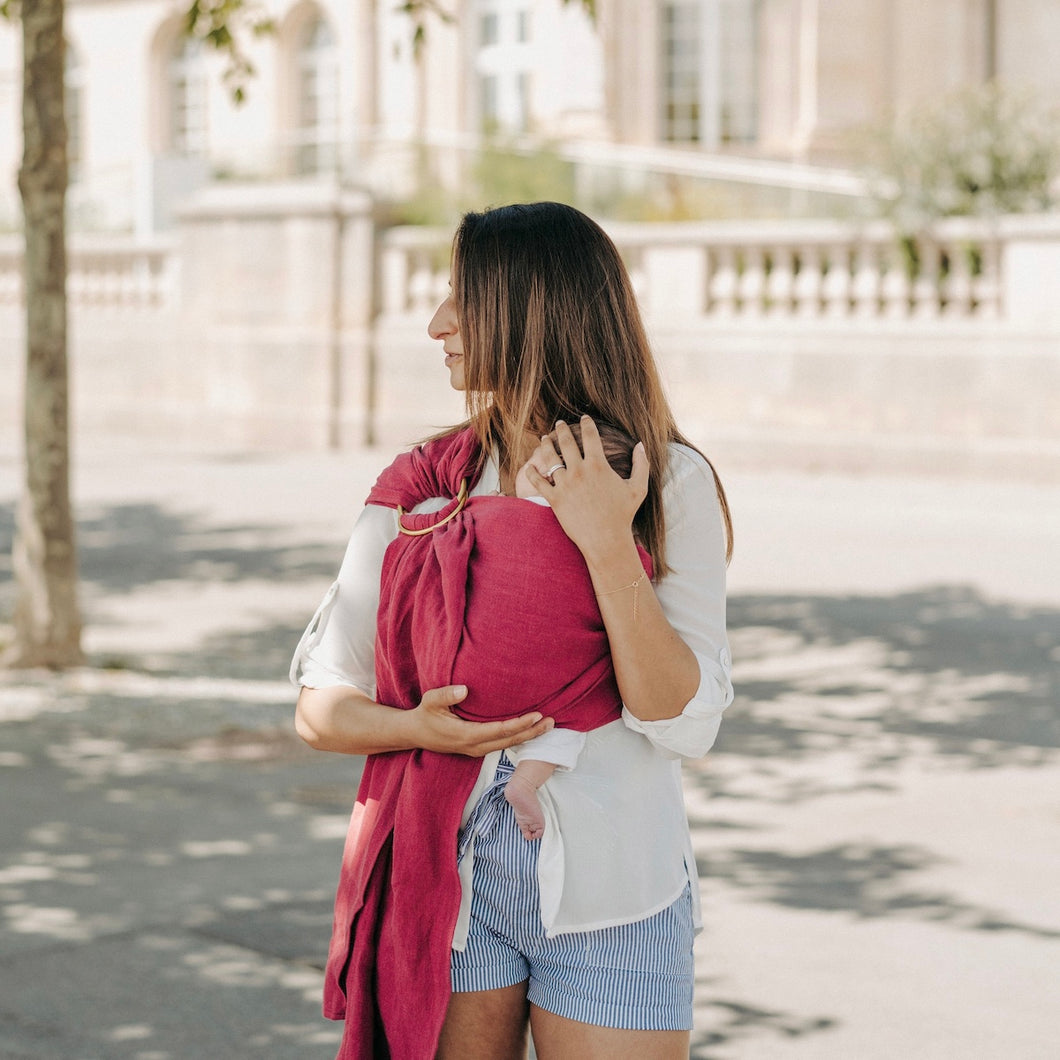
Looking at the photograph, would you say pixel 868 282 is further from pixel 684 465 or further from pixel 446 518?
pixel 446 518

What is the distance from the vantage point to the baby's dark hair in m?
2.39

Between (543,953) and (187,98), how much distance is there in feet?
116

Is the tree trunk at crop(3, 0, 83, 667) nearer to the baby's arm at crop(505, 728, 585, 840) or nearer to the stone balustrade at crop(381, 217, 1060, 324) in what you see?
the baby's arm at crop(505, 728, 585, 840)

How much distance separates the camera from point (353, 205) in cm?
2208

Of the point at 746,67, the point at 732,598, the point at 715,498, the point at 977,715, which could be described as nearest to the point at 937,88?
the point at 746,67

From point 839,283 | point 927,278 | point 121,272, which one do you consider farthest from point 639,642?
point 121,272

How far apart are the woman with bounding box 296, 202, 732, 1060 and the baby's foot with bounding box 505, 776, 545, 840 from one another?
1.0 inches

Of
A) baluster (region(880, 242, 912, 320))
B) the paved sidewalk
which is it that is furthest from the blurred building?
the paved sidewalk

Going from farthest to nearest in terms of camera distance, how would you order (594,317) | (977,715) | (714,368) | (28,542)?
1. (714,368)
2. (28,542)
3. (977,715)
4. (594,317)

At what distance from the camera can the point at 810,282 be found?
18.9m

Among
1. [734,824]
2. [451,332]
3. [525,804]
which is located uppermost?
[451,332]

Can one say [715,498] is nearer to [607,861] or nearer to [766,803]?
[607,861]

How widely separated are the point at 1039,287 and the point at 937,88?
12.6m

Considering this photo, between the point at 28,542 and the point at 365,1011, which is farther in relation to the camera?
the point at 28,542
